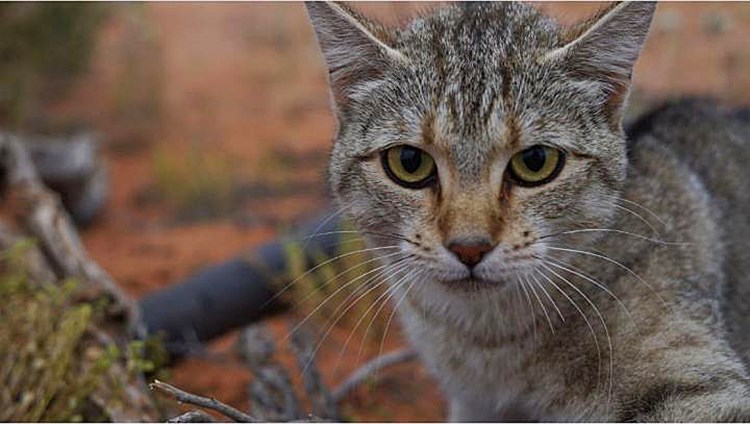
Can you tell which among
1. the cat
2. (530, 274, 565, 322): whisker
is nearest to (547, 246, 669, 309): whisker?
the cat

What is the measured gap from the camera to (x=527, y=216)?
2.57m

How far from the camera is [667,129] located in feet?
12.4

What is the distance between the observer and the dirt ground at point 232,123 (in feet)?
15.8

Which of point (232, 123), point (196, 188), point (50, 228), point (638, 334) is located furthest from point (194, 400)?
point (232, 123)

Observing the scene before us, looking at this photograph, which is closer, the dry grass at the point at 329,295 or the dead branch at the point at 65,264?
the dead branch at the point at 65,264

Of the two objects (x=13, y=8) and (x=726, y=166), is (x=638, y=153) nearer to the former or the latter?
(x=726, y=166)

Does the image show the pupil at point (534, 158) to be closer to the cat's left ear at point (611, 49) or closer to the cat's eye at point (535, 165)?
the cat's eye at point (535, 165)

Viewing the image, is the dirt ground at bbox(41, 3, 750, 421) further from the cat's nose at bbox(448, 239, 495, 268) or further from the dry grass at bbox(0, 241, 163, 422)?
the cat's nose at bbox(448, 239, 495, 268)

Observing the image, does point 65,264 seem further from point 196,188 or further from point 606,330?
point 196,188

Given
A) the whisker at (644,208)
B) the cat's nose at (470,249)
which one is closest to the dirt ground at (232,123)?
the whisker at (644,208)

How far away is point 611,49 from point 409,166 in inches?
26.2

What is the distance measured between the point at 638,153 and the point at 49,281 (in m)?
2.35

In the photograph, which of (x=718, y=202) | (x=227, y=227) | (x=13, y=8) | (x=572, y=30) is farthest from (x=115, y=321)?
(x=13, y=8)

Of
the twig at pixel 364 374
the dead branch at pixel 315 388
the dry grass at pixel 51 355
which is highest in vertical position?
the dry grass at pixel 51 355
